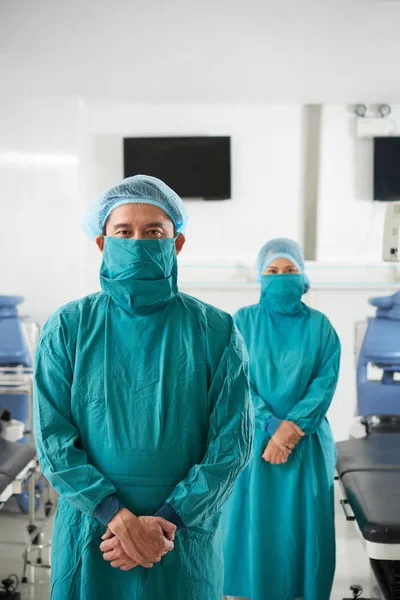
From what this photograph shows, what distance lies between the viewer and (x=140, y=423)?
1.44m

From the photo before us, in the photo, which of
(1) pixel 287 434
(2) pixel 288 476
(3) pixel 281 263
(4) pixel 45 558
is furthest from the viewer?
(4) pixel 45 558

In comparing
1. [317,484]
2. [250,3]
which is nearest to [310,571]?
[317,484]

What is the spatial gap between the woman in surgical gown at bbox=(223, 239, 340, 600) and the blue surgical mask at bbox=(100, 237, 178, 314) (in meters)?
1.17

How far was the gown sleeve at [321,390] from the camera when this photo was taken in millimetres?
2482

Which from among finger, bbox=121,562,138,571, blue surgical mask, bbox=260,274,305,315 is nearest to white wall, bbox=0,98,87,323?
blue surgical mask, bbox=260,274,305,315

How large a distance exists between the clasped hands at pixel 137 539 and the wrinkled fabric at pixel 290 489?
1.22 meters

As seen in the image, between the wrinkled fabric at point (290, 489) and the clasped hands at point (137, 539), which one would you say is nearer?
the clasped hands at point (137, 539)

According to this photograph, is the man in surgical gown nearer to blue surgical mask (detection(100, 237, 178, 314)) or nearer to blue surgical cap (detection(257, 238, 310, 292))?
blue surgical mask (detection(100, 237, 178, 314))

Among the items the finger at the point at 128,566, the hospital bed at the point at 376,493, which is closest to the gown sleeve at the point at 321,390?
the hospital bed at the point at 376,493

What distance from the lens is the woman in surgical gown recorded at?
251 centimetres

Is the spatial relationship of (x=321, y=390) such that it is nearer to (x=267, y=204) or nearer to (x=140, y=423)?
(x=140, y=423)

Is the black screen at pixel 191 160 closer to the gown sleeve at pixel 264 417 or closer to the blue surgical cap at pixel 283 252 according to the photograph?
the blue surgical cap at pixel 283 252

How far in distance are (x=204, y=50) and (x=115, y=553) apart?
3137 millimetres

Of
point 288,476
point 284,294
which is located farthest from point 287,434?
point 284,294
